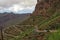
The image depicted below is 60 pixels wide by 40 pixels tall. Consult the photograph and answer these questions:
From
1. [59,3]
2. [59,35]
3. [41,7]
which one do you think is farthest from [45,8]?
[59,35]

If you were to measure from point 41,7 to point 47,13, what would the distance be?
20920 mm

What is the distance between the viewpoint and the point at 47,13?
521ft

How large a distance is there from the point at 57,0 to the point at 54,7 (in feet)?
17.2

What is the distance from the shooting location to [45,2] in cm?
17838

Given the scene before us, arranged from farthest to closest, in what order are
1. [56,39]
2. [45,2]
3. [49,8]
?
[45,2]
[49,8]
[56,39]

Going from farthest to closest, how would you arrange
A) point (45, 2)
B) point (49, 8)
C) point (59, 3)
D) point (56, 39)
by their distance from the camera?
point (45, 2), point (49, 8), point (59, 3), point (56, 39)

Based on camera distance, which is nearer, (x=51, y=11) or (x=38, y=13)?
(x=51, y=11)

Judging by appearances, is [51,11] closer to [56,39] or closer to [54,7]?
[54,7]

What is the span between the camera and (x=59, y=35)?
3625 cm

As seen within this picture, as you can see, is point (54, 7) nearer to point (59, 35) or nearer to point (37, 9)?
point (37, 9)

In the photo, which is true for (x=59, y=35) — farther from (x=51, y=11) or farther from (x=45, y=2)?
(x=45, y=2)

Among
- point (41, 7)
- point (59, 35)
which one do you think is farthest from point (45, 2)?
point (59, 35)

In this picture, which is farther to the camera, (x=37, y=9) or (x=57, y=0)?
(x=37, y=9)

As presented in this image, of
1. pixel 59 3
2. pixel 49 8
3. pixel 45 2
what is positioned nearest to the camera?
pixel 59 3
